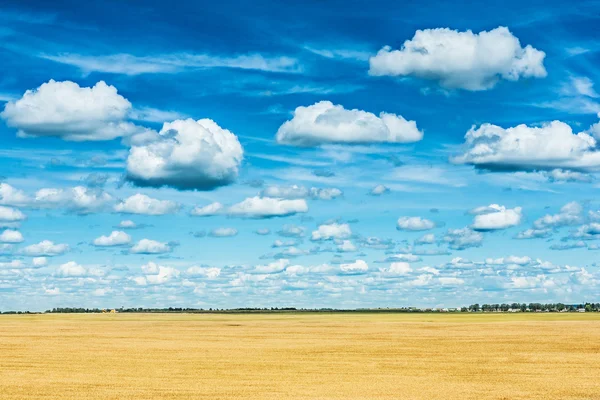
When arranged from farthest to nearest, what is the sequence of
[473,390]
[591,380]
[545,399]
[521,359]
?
1. [521,359]
2. [591,380]
3. [473,390]
4. [545,399]

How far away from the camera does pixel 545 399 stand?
132 ft

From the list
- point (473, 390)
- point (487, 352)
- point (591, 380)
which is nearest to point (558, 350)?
point (487, 352)

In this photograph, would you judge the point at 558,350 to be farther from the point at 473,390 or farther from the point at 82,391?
the point at 82,391

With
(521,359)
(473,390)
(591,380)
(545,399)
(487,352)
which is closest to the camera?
(545,399)

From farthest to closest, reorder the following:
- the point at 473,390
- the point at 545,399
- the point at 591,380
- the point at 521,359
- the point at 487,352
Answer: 1. the point at 487,352
2. the point at 521,359
3. the point at 591,380
4. the point at 473,390
5. the point at 545,399

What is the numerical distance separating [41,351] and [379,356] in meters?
33.2

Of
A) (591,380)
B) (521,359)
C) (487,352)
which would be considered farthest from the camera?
(487,352)

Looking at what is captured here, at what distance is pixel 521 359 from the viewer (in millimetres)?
66938

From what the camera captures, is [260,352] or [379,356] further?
[260,352]

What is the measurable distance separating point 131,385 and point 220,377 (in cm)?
751

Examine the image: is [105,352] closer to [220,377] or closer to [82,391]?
[220,377]

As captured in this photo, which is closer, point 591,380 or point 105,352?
point 591,380

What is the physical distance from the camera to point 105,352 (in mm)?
75438

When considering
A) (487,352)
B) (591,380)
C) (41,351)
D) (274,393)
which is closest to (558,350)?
(487,352)
